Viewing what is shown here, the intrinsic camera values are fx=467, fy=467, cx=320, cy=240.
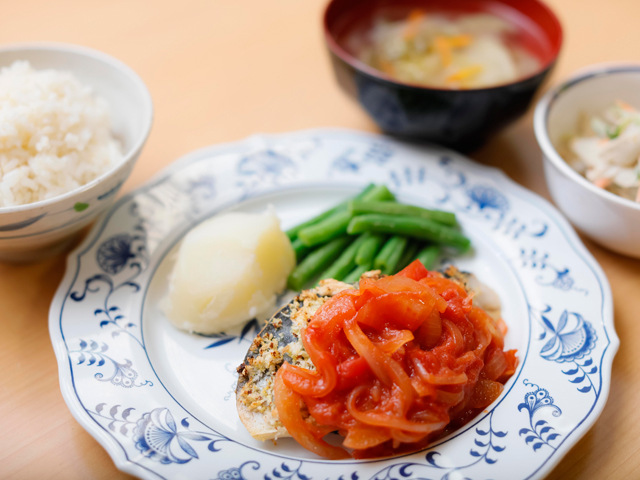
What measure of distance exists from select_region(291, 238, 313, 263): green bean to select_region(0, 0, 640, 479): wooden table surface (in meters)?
1.21

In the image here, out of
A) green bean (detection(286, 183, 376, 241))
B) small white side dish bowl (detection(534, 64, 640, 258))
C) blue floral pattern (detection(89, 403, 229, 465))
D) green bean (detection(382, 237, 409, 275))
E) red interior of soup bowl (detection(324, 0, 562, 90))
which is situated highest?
red interior of soup bowl (detection(324, 0, 562, 90))

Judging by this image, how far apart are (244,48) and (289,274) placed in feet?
8.86

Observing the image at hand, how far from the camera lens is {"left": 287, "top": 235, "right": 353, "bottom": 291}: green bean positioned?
2.66 m

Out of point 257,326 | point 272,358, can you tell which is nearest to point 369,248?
point 257,326

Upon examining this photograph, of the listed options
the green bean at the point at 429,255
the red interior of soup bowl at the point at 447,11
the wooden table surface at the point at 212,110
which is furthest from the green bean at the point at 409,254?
the red interior of soup bowl at the point at 447,11

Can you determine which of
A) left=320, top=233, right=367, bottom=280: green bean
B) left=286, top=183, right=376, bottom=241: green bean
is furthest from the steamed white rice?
left=320, top=233, right=367, bottom=280: green bean

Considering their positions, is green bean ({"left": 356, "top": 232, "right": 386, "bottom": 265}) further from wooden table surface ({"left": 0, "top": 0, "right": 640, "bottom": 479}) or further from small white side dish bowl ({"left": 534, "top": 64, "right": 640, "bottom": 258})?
wooden table surface ({"left": 0, "top": 0, "right": 640, "bottom": 479})

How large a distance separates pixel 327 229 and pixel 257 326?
2.29ft

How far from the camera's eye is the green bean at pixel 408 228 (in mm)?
2707

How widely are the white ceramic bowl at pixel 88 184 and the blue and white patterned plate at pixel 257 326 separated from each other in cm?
23

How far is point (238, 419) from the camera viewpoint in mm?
2125

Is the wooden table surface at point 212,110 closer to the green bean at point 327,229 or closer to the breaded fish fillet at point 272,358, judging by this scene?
the breaded fish fillet at point 272,358

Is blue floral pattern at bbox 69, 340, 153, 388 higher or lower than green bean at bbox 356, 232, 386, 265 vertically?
lower

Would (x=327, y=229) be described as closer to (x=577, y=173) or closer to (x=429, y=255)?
(x=429, y=255)
